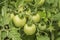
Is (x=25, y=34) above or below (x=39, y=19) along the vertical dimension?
below

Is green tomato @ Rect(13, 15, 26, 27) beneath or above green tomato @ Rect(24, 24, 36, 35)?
above

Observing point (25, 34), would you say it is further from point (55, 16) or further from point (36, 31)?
point (55, 16)

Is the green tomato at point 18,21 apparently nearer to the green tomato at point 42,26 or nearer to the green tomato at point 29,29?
the green tomato at point 29,29

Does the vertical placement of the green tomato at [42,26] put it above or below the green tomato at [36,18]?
below

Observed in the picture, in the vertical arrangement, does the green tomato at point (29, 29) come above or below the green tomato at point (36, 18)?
below

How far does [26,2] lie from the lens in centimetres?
150

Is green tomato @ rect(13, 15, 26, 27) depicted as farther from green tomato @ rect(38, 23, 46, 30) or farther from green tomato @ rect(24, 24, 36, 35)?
green tomato @ rect(38, 23, 46, 30)

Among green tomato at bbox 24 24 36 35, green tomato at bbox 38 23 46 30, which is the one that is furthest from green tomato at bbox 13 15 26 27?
green tomato at bbox 38 23 46 30

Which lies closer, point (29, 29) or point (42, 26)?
point (29, 29)

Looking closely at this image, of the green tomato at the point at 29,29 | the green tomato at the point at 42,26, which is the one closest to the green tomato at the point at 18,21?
the green tomato at the point at 29,29

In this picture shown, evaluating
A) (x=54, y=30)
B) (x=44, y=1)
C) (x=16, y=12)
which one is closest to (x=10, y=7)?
(x=16, y=12)

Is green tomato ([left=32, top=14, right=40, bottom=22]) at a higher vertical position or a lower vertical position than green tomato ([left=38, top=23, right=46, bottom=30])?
higher

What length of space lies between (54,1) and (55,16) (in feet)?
0.34

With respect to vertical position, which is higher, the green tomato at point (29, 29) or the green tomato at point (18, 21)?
the green tomato at point (18, 21)
